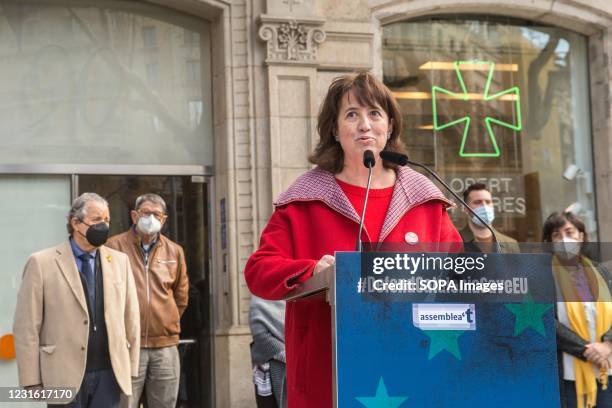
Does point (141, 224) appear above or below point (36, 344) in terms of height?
above

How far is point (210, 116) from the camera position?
1077 cm

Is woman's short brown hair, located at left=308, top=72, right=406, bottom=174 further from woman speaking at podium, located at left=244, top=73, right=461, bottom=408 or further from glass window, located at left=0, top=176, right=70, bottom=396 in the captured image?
glass window, located at left=0, top=176, right=70, bottom=396

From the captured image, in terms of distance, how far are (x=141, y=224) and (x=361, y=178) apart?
5821 mm

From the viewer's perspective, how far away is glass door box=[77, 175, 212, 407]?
1048 cm

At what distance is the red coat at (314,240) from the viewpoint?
127 inches

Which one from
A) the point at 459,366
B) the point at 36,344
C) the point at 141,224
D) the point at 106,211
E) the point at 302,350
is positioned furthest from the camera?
the point at 141,224

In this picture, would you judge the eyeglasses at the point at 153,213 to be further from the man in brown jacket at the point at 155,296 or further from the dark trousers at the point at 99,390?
the dark trousers at the point at 99,390

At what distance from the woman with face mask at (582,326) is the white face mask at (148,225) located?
5099 millimetres

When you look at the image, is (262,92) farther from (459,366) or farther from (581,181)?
(459,366)

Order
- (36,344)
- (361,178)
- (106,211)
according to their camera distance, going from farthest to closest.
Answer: (106,211) → (36,344) → (361,178)

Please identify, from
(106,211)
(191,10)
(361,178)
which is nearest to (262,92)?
(191,10)

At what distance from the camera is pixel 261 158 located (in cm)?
1028

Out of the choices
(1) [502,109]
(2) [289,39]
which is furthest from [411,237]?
(1) [502,109]

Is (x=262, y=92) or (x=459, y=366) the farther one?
(x=262, y=92)
